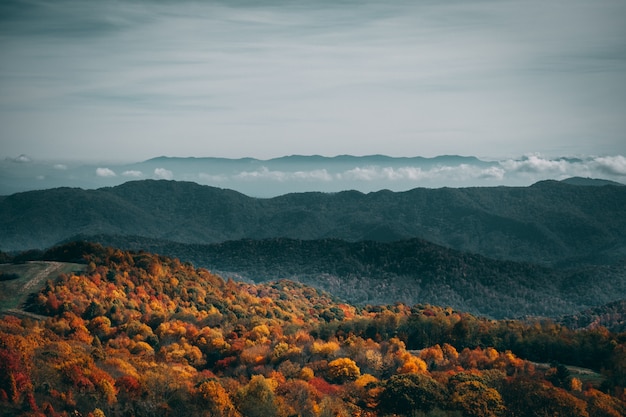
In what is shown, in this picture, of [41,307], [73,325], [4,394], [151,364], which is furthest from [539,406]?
[41,307]

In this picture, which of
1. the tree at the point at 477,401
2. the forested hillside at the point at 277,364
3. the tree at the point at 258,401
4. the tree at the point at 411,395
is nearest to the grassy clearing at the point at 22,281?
the forested hillside at the point at 277,364

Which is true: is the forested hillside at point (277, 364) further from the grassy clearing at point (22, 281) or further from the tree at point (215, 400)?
the grassy clearing at point (22, 281)

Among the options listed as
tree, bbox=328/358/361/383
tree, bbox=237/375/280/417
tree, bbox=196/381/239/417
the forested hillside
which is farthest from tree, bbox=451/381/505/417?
tree, bbox=196/381/239/417

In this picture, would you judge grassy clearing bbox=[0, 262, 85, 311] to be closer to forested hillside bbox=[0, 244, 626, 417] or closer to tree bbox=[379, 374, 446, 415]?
forested hillside bbox=[0, 244, 626, 417]

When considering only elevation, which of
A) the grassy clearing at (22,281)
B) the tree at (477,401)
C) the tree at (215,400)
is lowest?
the tree at (477,401)

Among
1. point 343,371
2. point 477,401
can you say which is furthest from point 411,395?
point 343,371

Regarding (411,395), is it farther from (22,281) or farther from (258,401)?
(22,281)

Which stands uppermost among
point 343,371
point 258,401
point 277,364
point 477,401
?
point 258,401

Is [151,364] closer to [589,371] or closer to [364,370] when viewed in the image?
[364,370]
